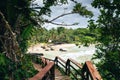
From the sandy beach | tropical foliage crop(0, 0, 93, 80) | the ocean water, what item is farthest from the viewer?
the sandy beach

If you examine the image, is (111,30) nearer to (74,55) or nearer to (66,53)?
(74,55)

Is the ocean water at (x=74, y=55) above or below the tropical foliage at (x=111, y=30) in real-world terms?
below

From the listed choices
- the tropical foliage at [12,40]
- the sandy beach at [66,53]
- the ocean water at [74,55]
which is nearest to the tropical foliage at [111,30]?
the tropical foliage at [12,40]

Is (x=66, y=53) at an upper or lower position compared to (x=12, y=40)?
lower

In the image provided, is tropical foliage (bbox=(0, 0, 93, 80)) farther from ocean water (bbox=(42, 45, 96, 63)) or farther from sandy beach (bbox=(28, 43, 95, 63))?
sandy beach (bbox=(28, 43, 95, 63))

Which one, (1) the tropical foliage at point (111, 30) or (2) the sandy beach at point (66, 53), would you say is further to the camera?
(2) the sandy beach at point (66, 53)

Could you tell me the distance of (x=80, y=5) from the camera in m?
16.3

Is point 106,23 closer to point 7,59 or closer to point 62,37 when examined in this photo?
point 7,59

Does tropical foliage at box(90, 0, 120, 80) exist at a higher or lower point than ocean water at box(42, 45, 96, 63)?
higher

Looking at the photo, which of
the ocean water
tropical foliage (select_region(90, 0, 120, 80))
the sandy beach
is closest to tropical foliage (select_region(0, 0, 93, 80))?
tropical foliage (select_region(90, 0, 120, 80))

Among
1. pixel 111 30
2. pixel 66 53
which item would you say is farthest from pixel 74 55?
pixel 111 30

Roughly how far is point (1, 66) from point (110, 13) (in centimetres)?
438

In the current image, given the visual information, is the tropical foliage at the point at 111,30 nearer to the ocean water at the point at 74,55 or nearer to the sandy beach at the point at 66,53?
the ocean water at the point at 74,55

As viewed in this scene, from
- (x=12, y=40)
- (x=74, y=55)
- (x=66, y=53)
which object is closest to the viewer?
(x=12, y=40)
